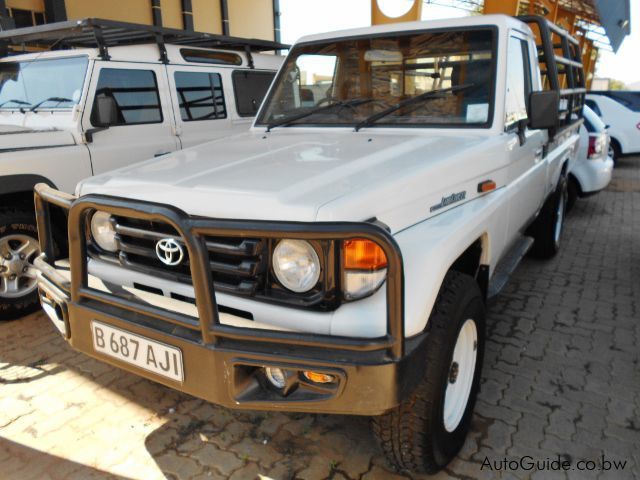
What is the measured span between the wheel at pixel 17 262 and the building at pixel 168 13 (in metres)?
5.64

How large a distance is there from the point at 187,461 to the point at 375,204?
4.92ft

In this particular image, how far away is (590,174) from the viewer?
21.4 feet

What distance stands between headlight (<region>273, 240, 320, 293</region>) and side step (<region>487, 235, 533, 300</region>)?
1.30 m

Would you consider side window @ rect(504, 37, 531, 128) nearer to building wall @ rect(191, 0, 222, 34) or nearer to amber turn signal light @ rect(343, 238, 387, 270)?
amber turn signal light @ rect(343, 238, 387, 270)

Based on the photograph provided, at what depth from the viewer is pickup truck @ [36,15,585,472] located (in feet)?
5.46

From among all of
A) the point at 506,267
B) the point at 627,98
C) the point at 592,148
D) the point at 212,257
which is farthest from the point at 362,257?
the point at 627,98

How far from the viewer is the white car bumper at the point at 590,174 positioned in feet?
21.4

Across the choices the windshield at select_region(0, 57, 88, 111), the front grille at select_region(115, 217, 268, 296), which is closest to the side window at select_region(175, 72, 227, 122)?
the windshield at select_region(0, 57, 88, 111)

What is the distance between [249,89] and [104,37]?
1.49 m

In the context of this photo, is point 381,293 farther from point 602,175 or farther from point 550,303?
point 602,175

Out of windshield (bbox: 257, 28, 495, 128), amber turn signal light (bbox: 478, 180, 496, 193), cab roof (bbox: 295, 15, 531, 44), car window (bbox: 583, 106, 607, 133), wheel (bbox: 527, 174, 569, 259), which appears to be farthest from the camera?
car window (bbox: 583, 106, 607, 133)

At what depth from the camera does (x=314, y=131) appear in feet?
10.1

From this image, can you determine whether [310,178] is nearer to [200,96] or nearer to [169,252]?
[169,252]

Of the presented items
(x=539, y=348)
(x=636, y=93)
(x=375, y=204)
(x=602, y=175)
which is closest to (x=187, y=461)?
(x=375, y=204)
